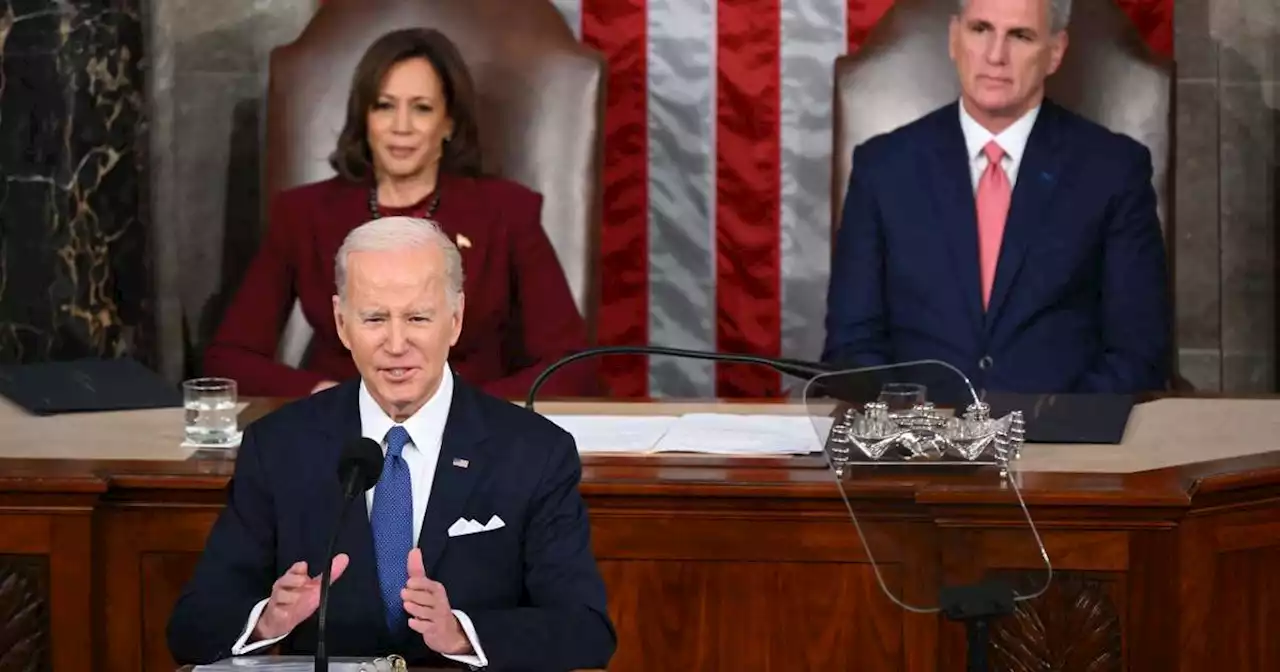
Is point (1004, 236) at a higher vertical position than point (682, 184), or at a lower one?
lower

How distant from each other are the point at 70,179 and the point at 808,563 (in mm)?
2478

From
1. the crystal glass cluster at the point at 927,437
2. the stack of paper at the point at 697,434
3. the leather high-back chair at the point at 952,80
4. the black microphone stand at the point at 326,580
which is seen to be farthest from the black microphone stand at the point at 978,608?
the leather high-back chair at the point at 952,80

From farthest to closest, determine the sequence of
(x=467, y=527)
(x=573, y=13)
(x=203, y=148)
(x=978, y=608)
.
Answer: (x=203, y=148) → (x=573, y=13) → (x=467, y=527) → (x=978, y=608)

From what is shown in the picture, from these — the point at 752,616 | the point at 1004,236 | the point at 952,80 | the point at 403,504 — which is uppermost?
the point at 952,80

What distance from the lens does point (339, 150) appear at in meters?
4.89

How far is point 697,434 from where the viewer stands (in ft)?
12.0

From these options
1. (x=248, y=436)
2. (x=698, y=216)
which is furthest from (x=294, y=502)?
(x=698, y=216)

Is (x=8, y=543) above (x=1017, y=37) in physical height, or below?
below

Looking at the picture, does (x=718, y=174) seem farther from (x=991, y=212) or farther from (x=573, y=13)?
(x=991, y=212)

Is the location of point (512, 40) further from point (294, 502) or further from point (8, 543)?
point (294, 502)

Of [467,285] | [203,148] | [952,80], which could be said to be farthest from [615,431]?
[203,148]

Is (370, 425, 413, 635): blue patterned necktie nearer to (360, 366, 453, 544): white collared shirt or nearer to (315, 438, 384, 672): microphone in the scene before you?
(360, 366, 453, 544): white collared shirt

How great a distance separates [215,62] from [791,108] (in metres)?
1.54

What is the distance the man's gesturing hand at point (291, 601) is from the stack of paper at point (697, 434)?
102cm
